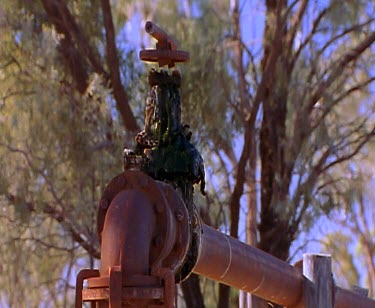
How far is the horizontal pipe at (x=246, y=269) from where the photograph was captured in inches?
151

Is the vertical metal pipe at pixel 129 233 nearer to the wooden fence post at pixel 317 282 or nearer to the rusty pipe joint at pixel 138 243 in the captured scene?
the rusty pipe joint at pixel 138 243

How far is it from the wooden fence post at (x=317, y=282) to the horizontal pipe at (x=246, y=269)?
4cm

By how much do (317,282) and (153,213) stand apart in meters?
2.12

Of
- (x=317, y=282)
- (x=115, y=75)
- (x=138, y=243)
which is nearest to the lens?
(x=138, y=243)

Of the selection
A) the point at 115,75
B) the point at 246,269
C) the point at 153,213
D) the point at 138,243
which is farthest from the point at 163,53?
the point at 115,75

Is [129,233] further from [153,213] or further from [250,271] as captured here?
[250,271]

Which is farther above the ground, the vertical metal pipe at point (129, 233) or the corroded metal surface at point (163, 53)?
the corroded metal surface at point (163, 53)

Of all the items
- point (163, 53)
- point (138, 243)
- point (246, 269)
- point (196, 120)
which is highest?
point (196, 120)

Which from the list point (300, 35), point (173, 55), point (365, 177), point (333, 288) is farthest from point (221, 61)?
point (173, 55)

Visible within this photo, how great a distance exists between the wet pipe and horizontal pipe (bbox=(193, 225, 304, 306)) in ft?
0.41

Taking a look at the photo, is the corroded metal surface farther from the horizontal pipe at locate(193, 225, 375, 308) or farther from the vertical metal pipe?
the horizontal pipe at locate(193, 225, 375, 308)

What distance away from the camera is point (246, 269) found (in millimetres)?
4195

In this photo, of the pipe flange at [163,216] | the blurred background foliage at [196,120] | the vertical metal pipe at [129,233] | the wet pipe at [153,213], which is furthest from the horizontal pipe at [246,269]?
the blurred background foliage at [196,120]

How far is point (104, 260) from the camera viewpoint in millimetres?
2910
